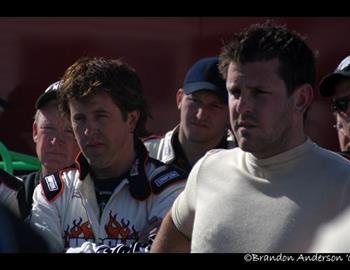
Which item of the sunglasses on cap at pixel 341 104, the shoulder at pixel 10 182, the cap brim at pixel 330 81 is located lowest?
the shoulder at pixel 10 182

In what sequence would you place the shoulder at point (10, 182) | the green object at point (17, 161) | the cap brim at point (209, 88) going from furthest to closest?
the green object at point (17, 161), the cap brim at point (209, 88), the shoulder at point (10, 182)

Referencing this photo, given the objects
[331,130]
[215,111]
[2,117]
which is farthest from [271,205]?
[2,117]

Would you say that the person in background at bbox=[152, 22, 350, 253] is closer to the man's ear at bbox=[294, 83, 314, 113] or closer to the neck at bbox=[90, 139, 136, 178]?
the man's ear at bbox=[294, 83, 314, 113]

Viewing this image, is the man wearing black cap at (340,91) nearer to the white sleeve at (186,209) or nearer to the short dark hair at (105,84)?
the short dark hair at (105,84)

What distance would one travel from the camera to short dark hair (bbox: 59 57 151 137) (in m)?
3.78

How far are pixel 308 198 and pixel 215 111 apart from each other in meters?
1.64

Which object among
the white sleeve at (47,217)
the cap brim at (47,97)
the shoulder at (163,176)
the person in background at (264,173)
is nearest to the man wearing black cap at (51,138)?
the cap brim at (47,97)

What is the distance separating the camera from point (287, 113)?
→ 318cm

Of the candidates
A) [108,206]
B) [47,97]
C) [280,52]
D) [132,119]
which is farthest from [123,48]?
[280,52]

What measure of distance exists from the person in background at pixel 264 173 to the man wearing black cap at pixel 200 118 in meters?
1.28

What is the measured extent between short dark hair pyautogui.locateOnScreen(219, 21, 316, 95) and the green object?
2088 millimetres

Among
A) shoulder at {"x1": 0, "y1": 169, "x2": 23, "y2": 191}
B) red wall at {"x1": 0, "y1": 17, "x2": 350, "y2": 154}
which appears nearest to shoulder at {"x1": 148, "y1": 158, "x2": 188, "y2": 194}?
shoulder at {"x1": 0, "y1": 169, "x2": 23, "y2": 191}

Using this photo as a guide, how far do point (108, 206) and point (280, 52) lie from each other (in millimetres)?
925

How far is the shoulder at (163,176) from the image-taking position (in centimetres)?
366
